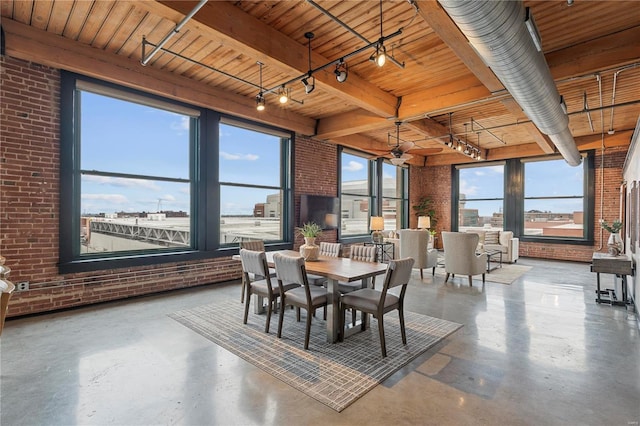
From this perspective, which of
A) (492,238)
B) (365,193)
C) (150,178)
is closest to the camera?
(150,178)

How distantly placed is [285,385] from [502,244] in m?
7.71

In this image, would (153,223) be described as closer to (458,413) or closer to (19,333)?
(19,333)

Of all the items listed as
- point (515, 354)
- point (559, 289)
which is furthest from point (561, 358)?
point (559, 289)

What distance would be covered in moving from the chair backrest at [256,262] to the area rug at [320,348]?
628 mm

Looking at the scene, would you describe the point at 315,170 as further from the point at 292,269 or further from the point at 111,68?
the point at 292,269

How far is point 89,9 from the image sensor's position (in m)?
3.22

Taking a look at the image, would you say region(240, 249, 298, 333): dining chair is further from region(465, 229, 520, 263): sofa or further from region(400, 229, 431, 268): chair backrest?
region(465, 229, 520, 263): sofa

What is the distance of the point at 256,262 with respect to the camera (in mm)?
3514

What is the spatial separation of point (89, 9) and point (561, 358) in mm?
5677

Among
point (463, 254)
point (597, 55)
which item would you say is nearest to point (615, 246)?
point (463, 254)

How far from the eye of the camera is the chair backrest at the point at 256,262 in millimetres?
3428

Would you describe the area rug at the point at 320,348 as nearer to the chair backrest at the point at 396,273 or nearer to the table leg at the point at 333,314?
the table leg at the point at 333,314

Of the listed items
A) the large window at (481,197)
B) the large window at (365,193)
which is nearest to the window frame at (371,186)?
the large window at (365,193)

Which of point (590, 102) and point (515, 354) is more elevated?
point (590, 102)
